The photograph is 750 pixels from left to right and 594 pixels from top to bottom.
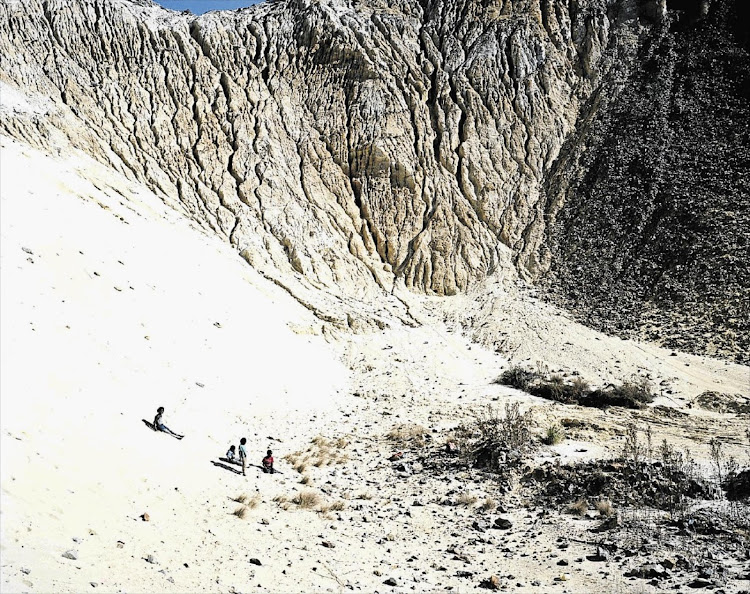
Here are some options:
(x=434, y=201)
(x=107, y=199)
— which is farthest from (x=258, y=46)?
(x=107, y=199)

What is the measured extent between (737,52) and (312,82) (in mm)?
25387

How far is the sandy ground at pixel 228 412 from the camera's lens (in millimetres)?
7559

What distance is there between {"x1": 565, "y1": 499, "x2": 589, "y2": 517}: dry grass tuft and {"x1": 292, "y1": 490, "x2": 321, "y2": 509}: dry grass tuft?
4.32 m

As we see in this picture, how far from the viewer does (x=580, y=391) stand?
1878 centimetres

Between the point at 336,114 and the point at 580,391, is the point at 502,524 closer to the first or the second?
the point at 580,391

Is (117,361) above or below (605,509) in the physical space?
above

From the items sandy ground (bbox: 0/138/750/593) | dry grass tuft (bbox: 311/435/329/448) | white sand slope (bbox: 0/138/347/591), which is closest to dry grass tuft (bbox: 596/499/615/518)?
sandy ground (bbox: 0/138/750/593)

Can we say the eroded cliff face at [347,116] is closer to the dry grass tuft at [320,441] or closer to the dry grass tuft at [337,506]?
the dry grass tuft at [320,441]

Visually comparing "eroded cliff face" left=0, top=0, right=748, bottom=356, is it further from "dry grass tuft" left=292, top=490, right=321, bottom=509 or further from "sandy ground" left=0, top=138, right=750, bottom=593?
"dry grass tuft" left=292, top=490, right=321, bottom=509

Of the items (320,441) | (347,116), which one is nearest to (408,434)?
(320,441)

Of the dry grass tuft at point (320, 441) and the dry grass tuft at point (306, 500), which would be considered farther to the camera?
the dry grass tuft at point (320, 441)

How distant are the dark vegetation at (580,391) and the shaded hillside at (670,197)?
5367mm

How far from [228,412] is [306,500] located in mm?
4872

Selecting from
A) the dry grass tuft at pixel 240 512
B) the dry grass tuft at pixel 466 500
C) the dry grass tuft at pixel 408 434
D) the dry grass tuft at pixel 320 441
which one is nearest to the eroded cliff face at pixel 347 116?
the dry grass tuft at pixel 408 434
